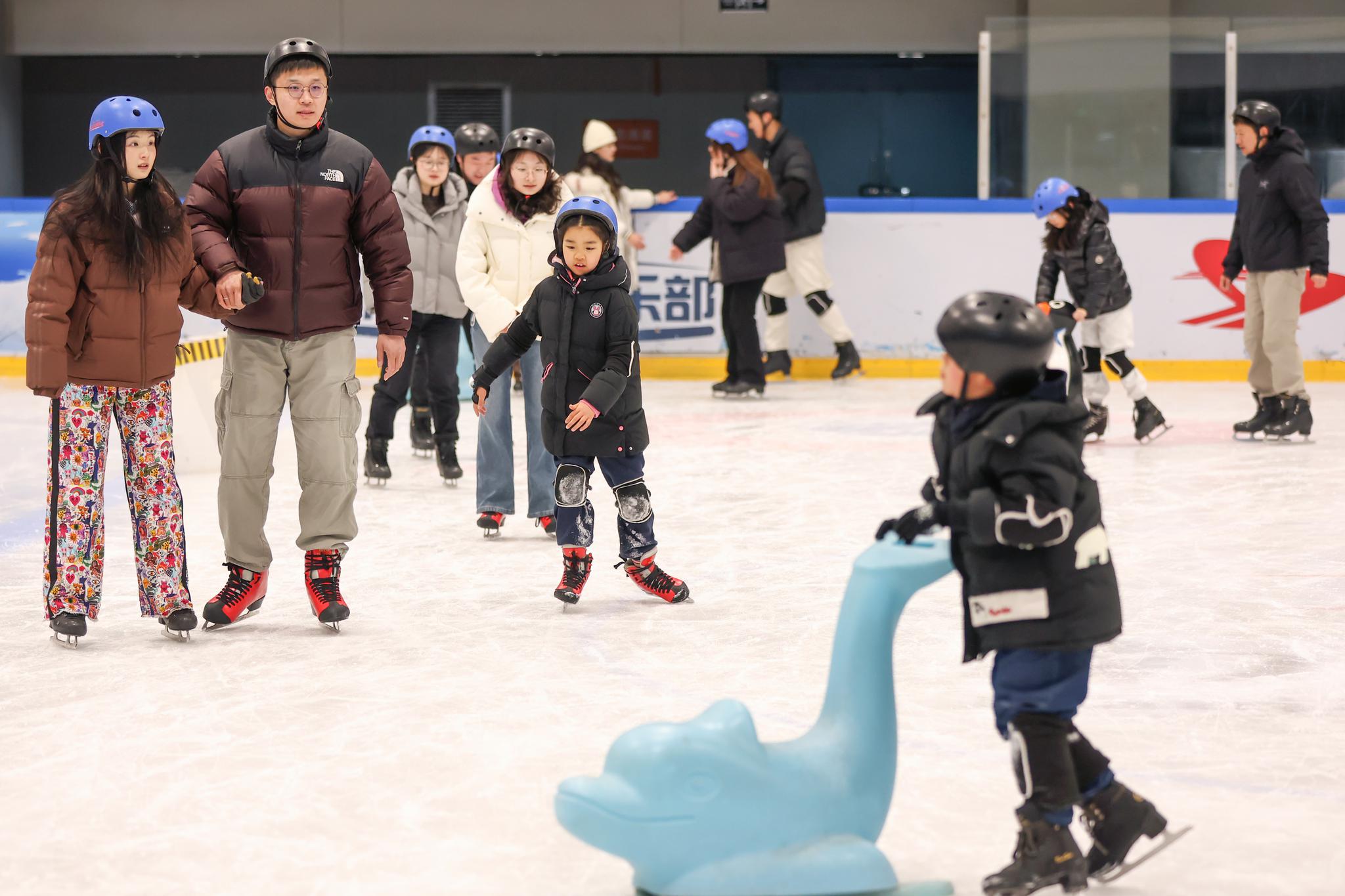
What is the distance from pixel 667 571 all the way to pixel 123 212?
1.93 meters

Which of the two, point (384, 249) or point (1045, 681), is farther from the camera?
point (384, 249)

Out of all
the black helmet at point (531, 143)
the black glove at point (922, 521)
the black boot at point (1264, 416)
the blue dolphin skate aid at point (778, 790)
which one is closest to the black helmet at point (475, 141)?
the black helmet at point (531, 143)

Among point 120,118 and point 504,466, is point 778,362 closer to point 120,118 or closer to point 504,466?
point 504,466

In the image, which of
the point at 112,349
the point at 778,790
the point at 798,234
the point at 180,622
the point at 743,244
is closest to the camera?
the point at 778,790

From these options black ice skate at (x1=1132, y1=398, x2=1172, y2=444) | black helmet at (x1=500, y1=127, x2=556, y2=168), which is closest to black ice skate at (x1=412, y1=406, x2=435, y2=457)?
black helmet at (x1=500, y1=127, x2=556, y2=168)

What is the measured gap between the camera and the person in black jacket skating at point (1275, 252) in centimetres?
720

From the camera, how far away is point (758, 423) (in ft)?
27.2

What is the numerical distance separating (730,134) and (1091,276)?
2659 mm

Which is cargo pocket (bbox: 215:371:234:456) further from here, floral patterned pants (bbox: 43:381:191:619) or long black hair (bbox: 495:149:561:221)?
long black hair (bbox: 495:149:561:221)

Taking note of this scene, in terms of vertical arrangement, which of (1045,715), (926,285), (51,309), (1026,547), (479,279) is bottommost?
(1045,715)

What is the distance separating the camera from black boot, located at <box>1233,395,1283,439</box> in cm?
→ 752

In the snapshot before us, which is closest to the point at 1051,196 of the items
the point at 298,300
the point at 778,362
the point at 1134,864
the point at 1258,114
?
the point at 1258,114

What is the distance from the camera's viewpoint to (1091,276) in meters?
7.22

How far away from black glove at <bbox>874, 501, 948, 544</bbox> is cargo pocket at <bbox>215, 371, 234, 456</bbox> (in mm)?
2253
